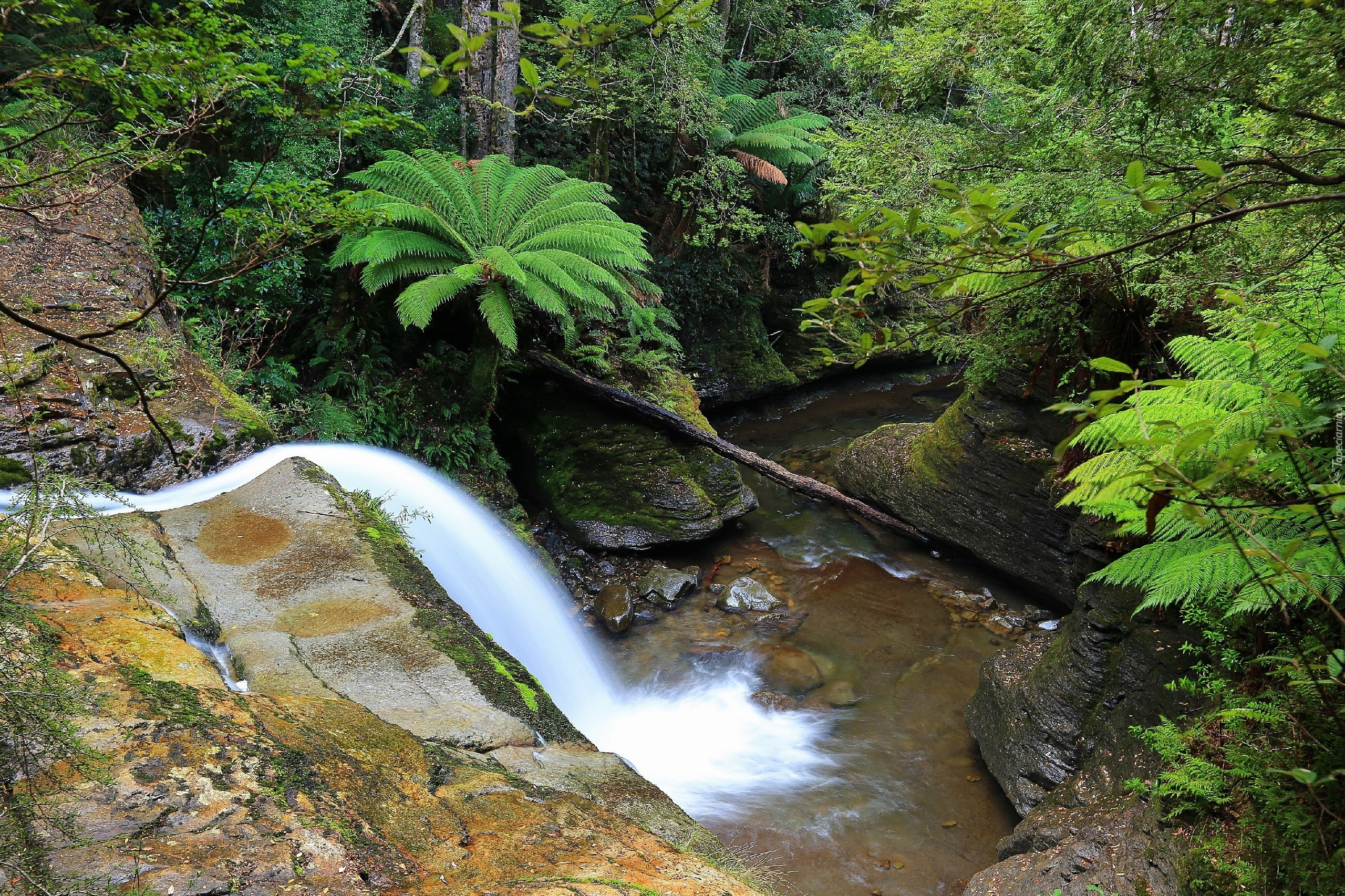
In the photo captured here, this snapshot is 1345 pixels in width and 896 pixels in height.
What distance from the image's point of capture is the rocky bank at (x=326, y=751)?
5.62 ft

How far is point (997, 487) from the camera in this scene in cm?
666

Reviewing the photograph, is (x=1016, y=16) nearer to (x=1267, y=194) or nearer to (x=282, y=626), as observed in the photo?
(x=1267, y=194)

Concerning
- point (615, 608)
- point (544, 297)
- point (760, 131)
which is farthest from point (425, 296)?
point (760, 131)

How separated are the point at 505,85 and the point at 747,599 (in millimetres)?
6149

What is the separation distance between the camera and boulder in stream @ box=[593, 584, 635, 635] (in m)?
6.52

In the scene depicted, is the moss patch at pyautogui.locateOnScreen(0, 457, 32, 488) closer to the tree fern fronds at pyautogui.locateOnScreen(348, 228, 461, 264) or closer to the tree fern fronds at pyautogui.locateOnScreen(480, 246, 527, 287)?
the tree fern fronds at pyautogui.locateOnScreen(348, 228, 461, 264)

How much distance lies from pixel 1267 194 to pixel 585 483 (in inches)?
247

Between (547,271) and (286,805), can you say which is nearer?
(286,805)

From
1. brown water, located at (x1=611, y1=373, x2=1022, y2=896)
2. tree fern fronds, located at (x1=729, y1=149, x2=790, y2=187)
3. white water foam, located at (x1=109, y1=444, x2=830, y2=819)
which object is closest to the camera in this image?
brown water, located at (x1=611, y1=373, x2=1022, y2=896)

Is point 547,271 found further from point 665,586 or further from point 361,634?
point 361,634

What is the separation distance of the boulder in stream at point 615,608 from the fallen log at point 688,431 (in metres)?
1.91

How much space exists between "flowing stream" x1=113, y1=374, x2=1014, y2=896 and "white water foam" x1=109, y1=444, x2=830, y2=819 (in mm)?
14

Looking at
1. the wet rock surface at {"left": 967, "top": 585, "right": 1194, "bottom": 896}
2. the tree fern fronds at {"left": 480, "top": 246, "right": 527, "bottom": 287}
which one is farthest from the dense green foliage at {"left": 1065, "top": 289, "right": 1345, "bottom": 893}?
the tree fern fronds at {"left": 480, "top": 246, "right": 527, "bottom": 287}

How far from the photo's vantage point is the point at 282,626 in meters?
3.13
